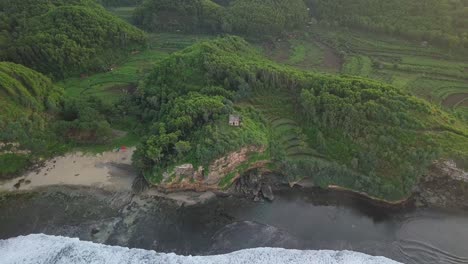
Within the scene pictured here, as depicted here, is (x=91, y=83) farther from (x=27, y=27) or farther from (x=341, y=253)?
(x=341, y=253)

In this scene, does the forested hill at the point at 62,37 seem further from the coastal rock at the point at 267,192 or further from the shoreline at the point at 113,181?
the coastal rock at the point at 267,192

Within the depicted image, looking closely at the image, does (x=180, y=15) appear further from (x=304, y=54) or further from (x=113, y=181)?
(x=113, y=181)

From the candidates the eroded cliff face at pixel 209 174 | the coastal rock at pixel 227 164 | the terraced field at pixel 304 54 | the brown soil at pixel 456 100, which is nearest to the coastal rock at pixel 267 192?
the eroded cliff face at pixel 209 174

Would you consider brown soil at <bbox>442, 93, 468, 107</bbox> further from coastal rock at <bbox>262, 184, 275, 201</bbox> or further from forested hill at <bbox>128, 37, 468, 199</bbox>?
coastal rock at <bbox>262, 184, 275, 201</bbox>

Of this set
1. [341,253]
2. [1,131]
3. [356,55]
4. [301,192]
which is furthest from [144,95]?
[356,55]

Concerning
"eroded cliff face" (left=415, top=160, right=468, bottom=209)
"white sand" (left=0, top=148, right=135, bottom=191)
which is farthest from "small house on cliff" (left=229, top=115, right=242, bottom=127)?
"eroded cliff face" (left=415, top=160, right=468, bottom=209)
